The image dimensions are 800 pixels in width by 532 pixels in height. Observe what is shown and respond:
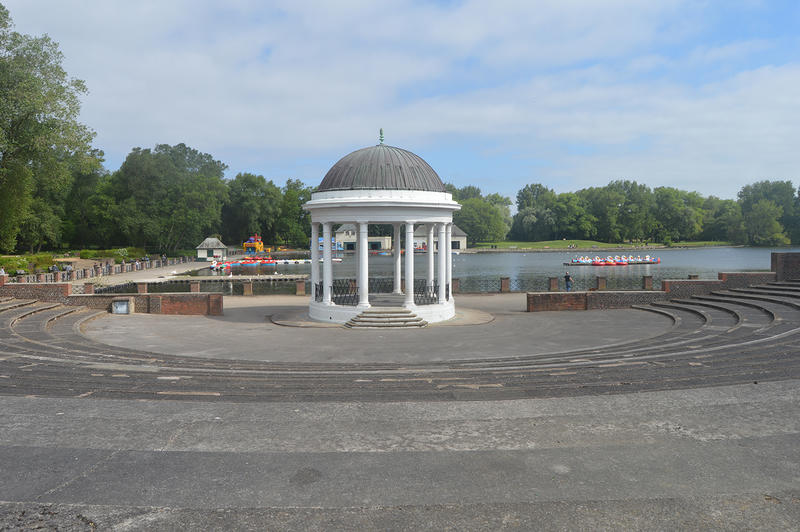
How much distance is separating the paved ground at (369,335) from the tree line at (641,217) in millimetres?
149564

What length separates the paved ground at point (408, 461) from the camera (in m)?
5.82

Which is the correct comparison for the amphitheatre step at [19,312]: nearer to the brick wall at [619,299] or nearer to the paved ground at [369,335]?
the paved ground at [369,335]

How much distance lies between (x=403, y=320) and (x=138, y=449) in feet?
59.2

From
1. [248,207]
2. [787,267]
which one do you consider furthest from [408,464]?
[248,207]

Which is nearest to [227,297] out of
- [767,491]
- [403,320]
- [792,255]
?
[403,320]

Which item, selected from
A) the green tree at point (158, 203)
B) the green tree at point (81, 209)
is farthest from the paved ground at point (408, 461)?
the green tree at point (81, 209)

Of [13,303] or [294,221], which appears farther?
[294,221]

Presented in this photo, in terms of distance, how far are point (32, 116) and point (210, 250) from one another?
57.1 metres

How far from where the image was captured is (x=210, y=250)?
100 metres

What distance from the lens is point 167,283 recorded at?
6109cm

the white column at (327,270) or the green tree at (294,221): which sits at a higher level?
the green tree at (294,221)

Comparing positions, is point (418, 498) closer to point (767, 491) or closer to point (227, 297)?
point (767, 491)

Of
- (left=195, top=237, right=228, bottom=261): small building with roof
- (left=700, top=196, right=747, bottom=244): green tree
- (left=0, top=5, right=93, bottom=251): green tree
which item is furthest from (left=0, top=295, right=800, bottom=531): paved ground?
(left=700, top=196, right=747, bottom=244): green tree

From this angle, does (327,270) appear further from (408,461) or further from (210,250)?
(210,250)
